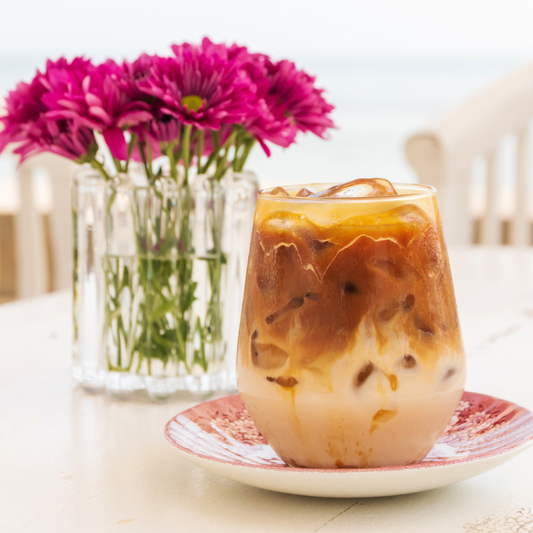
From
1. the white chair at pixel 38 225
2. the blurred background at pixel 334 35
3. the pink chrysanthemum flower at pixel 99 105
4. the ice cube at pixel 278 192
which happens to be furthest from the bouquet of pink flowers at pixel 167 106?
the blurred background at pixel 334 35

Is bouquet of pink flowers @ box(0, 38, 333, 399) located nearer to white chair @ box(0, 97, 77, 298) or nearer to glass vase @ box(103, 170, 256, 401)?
glass vase @ box(103, 170, 256, 401)

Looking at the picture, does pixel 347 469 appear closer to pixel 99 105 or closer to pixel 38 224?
pixel 99 105

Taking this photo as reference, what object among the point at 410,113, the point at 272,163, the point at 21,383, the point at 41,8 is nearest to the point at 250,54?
the point at 21,383

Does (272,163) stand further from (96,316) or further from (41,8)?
(96,316)

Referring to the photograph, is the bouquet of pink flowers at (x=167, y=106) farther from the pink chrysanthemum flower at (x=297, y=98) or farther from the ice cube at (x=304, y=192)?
the ice cube at (x=304, y=192)

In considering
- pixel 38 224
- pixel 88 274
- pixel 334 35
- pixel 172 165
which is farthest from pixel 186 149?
pixel 334 35
